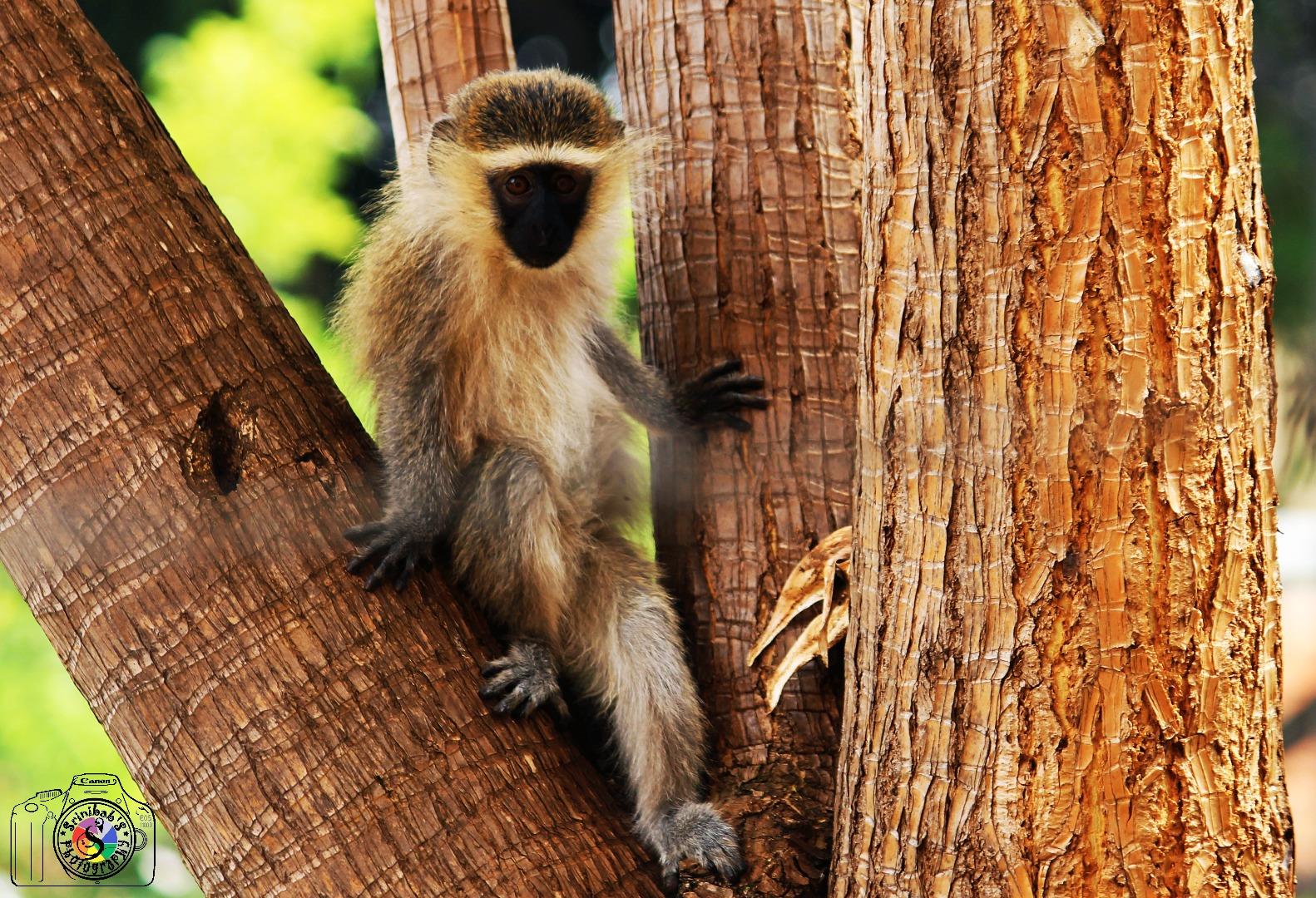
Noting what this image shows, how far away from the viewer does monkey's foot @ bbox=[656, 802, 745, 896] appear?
297 cm

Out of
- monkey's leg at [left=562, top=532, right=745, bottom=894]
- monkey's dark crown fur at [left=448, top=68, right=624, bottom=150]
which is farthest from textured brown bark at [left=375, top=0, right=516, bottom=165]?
monkey's leg at [left=562, top=532, right=745, bottom=894]

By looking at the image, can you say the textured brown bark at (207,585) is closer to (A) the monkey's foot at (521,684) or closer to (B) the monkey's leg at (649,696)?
(A) the monkey's foot at (521,684)

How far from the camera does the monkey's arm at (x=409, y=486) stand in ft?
9.57

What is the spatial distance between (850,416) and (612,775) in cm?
117

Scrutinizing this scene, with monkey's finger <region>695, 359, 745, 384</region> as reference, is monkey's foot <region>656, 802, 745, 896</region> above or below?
below

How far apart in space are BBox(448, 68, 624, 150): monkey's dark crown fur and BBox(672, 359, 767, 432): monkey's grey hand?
0.93 meters

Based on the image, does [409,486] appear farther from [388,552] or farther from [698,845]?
[698,845]


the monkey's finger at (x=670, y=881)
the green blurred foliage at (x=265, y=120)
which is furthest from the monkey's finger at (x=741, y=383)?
the green blurred foliage at (x=265, y=120)

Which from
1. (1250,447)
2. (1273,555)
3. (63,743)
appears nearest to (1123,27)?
(1250,447)

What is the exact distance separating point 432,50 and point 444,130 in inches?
12.7

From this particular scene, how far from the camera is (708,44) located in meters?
3.52

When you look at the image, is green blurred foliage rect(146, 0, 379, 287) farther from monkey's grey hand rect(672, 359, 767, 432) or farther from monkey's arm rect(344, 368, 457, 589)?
monkey's grey hand rect(672, 359, 767, 432)

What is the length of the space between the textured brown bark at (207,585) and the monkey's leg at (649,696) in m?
0.23

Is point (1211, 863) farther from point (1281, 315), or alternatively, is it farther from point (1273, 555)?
point (1281, 315)
